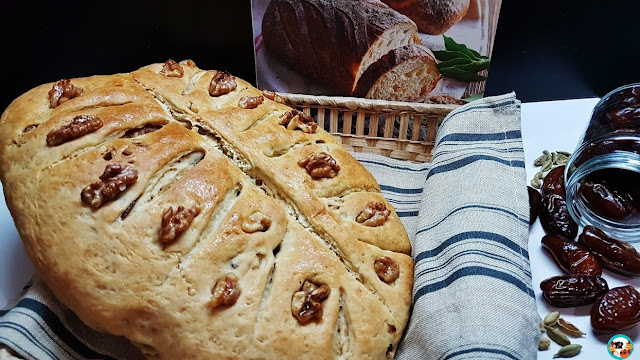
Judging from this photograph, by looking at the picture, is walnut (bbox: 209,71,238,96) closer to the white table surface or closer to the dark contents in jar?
the white table surface

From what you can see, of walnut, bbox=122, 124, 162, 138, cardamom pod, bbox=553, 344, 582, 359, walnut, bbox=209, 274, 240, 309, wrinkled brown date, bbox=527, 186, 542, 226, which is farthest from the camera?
wrinkled brown date, bbox=527, 186, 542, 226

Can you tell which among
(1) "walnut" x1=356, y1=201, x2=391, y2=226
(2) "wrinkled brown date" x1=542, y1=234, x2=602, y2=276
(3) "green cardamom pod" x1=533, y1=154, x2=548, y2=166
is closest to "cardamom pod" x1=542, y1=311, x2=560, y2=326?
(2) "wrinkled brown date" x1=542, y1=234, x2=602, y2=276

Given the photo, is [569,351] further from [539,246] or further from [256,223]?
[256,223]

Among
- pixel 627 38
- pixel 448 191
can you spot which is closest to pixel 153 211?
pixel 448 191

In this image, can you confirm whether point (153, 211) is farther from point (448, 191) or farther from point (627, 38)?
point (627, 38)

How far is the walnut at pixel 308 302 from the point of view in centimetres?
133

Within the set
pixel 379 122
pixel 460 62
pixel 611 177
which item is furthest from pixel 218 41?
pixel 611 177

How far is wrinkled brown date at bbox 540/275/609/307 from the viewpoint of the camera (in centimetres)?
151

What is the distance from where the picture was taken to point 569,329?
1475 mm

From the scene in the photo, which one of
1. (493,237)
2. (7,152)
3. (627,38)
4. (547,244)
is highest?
(627,38)

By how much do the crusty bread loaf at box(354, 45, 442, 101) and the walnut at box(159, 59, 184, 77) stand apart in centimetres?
75

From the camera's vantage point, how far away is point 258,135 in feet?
5.40

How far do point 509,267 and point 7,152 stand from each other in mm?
1456

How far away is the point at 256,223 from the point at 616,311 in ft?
3.25
